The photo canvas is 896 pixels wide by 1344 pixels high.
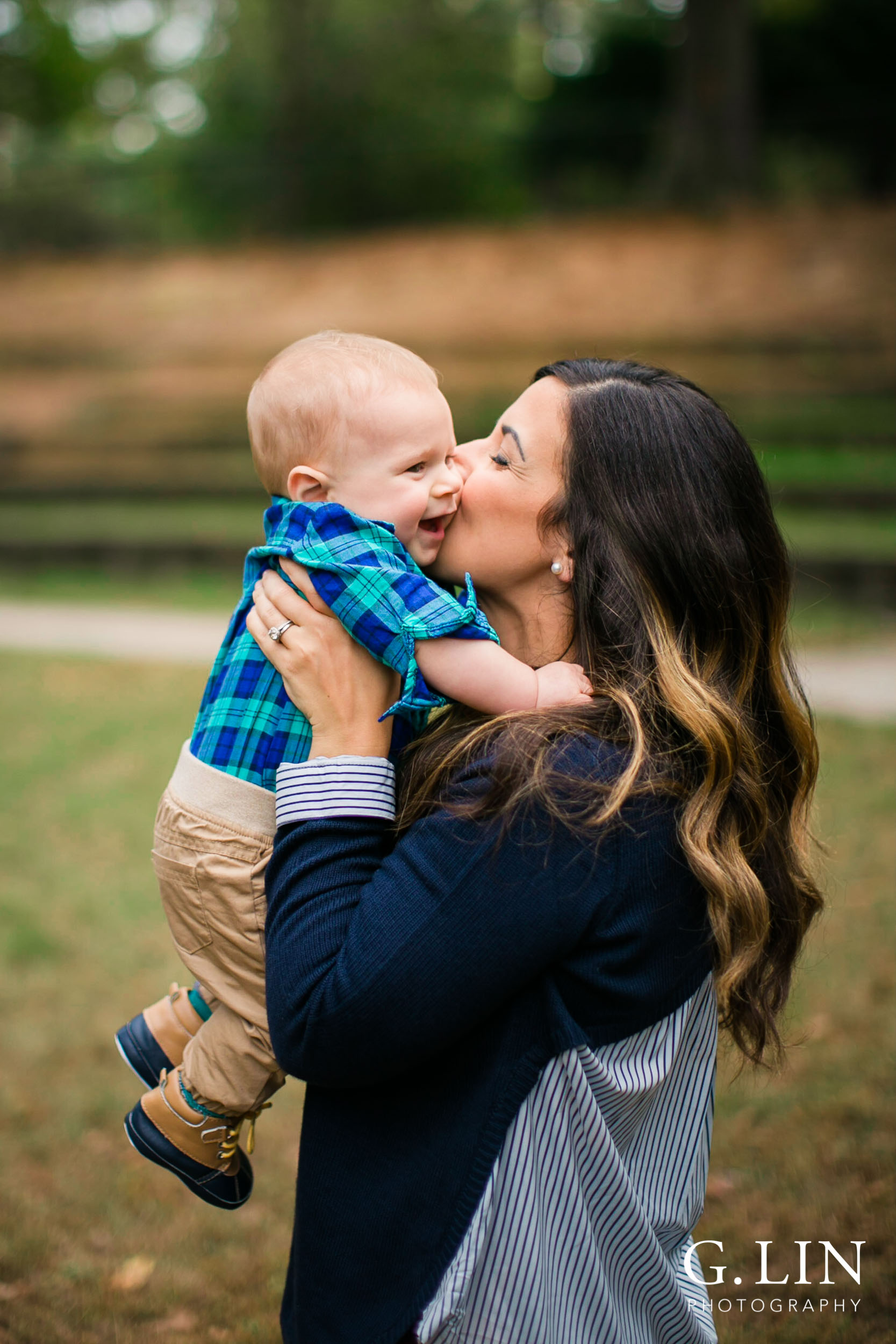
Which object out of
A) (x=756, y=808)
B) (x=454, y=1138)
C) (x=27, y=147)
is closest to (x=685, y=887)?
(x=756, y=808)

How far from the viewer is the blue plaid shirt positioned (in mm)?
1682

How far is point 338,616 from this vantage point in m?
1.71

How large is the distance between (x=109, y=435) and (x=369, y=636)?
617 inches

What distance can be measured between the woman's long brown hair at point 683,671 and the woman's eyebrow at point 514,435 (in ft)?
0.33

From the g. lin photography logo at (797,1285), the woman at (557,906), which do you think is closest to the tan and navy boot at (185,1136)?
the woman at (557,906)

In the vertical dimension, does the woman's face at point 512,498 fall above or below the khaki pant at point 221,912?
above

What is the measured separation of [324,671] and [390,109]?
2492 cm

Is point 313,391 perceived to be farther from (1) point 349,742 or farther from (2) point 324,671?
(1) point 349,742

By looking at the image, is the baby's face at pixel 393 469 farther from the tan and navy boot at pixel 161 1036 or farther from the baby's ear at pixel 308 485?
the tan and navy boot at pixel 161 1036

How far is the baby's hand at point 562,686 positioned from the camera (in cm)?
166

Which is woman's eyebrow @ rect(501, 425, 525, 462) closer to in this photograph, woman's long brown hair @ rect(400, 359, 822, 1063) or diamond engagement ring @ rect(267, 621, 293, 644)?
woman's long brown hair @ rect(400, 359, 822, 1063)

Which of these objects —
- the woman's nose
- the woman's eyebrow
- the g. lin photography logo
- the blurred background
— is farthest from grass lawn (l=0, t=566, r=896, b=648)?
the woman's eyebrow

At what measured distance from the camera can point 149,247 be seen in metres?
18.7

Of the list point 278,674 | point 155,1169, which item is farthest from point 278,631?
point 155,1169
